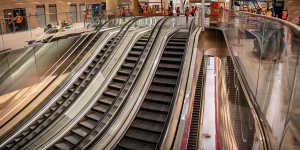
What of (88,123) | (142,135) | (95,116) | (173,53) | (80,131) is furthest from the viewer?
(173,53)

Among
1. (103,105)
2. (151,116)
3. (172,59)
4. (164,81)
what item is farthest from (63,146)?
(172,59)

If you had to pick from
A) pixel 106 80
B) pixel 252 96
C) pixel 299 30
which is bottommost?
pixel 106 80

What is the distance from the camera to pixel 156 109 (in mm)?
8219

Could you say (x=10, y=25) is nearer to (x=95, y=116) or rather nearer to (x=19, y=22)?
(x=19, y=22)

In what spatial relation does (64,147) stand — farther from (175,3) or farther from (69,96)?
(175,3)

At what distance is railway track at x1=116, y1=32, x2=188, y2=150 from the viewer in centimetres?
728

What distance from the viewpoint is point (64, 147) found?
7.86 m

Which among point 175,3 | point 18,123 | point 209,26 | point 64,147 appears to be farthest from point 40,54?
point 175,3

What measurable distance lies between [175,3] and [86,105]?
29848 mm

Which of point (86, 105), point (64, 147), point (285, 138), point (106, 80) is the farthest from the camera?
point (106, 80)

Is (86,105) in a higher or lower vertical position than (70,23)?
lower

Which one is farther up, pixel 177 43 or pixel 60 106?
pixel 177 43

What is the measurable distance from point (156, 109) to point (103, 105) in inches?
86.8

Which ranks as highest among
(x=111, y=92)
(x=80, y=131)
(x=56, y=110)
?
(x=111, y=92)
